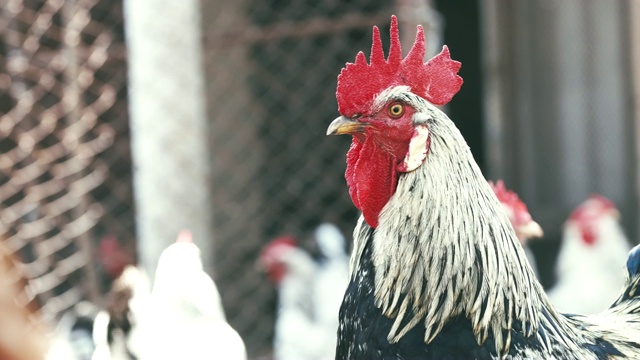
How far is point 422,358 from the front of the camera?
5.87 feet

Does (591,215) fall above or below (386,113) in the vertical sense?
below

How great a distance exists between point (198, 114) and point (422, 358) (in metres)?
1.89

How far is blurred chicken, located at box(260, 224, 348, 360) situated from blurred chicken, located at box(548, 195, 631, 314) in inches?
42.9

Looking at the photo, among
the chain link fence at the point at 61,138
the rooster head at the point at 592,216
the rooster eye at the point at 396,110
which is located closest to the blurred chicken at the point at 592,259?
the rooster head at the point at 592,216

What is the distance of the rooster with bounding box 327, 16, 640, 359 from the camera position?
5.92 feet

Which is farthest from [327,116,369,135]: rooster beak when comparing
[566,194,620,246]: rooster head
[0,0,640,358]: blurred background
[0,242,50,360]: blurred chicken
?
[566,194,620,246]: rooster head

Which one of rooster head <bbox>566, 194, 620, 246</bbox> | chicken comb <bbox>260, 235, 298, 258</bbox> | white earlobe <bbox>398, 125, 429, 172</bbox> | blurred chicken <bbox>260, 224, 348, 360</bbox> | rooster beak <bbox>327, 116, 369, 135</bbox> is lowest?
blurred chicken <bbox>260, 224, 348, 360</bbox>

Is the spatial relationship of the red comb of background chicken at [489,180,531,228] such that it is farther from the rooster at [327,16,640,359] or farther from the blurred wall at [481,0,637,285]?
the blurred wall at [481,0,637,285]

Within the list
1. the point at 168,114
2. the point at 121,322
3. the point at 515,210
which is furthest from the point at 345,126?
the point at 121,322

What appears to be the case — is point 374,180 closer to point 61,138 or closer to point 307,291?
point 307,291

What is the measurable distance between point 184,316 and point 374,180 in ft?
6.23

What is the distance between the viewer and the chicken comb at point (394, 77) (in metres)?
1.91

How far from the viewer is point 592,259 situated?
4.47 metres

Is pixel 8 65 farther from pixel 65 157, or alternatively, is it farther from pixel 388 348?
pixel 388 348
